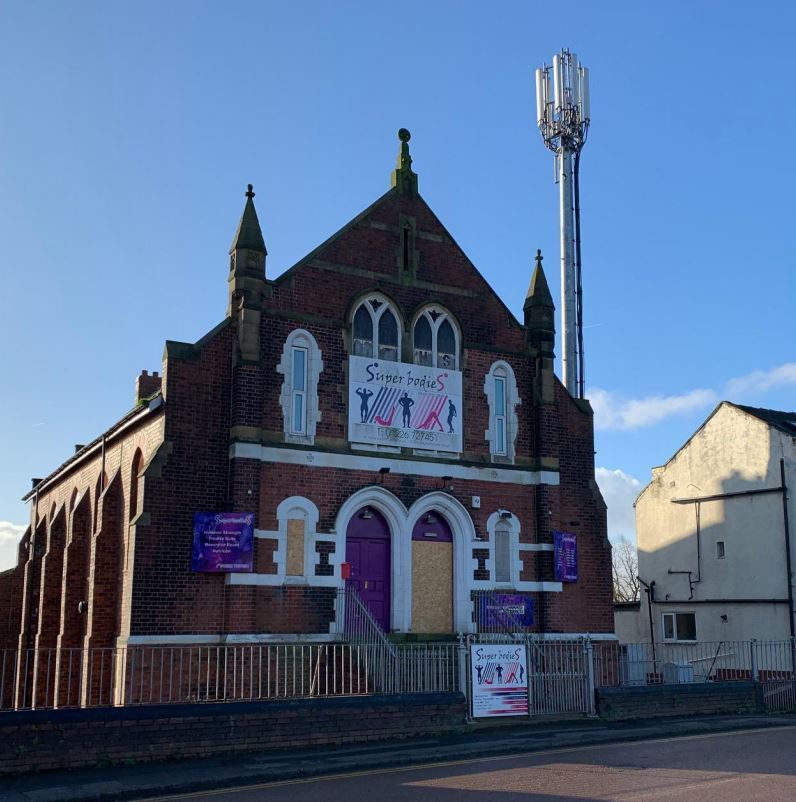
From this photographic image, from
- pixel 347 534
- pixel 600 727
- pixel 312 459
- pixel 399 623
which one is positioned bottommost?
pixel 600 727

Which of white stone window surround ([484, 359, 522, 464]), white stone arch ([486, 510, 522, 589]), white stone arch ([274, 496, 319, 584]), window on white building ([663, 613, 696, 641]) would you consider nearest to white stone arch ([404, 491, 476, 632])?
white stone arch ([486, 510, 522, 589])

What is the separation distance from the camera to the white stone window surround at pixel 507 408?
923 inches

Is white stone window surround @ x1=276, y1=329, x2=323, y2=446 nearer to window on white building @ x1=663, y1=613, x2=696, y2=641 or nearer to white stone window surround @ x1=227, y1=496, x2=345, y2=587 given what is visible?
white stone window surround @ x1=227, y1=496, x2=345, y2=587

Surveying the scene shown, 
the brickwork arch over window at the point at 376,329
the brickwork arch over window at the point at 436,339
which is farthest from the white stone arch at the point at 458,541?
the brickwork arch over window at the point at 376,329

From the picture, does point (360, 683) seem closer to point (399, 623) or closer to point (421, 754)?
point (399, 623)

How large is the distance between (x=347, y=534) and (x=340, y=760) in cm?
798

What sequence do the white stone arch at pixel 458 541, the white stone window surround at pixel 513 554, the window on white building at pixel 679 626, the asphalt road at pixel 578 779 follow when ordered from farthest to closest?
the window on white building at pixel 679 626
the white stone window surround at pixel 513 554
the white stone arch at pixel 458 541
the asphalt road at pixel 578 779

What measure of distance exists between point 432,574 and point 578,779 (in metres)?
10.0

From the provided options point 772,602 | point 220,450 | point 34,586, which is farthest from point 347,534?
point 772,602

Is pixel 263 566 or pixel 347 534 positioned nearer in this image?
pixel 263 566

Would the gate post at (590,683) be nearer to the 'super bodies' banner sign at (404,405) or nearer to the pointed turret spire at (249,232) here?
the 'super bodies' banner sign at (404,405)

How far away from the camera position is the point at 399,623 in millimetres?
21516

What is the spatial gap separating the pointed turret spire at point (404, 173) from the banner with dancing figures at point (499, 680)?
1131 cm

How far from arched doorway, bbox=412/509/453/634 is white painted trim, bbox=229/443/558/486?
3.44ft
